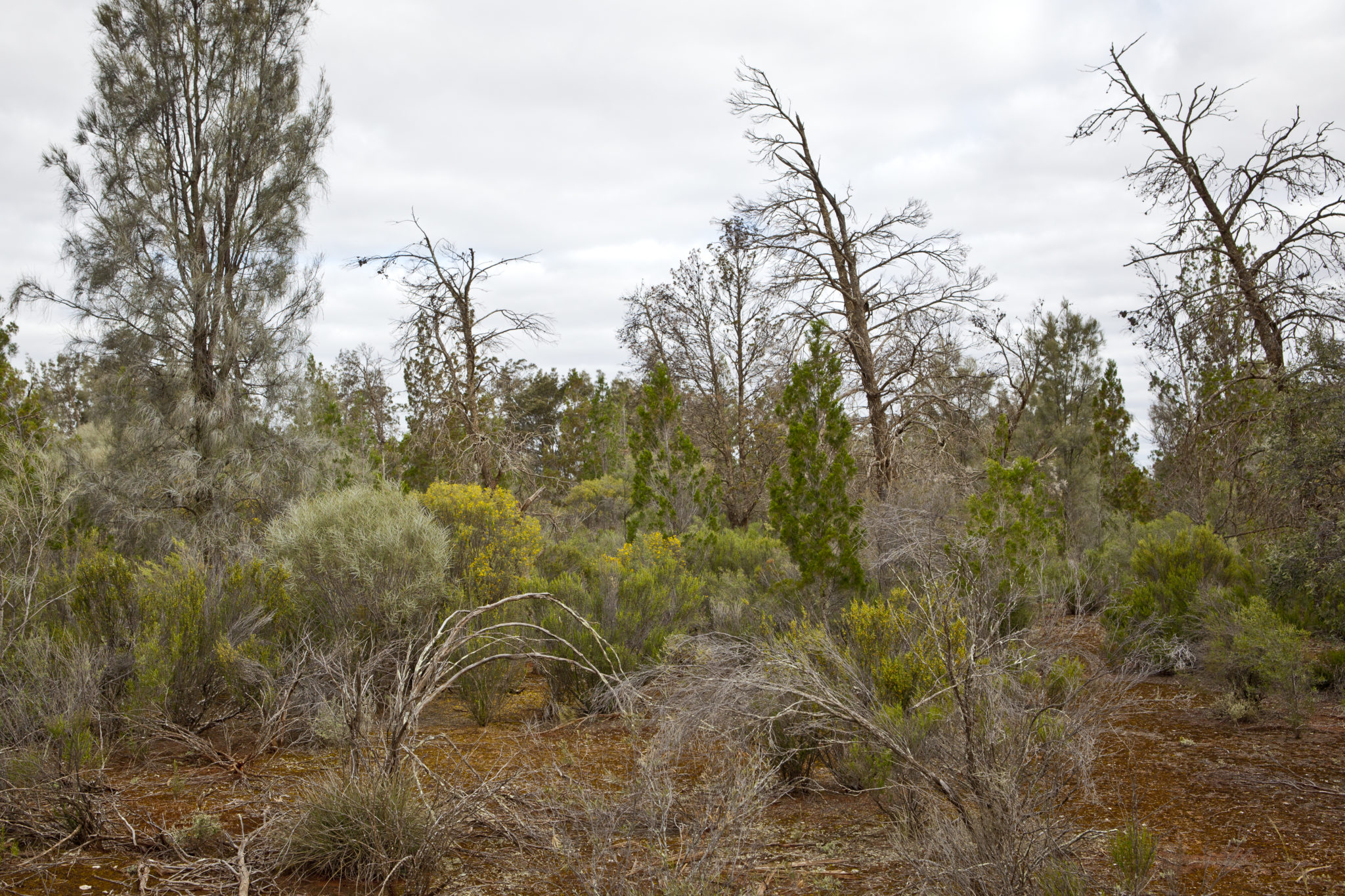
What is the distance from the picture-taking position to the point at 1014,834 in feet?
9.55

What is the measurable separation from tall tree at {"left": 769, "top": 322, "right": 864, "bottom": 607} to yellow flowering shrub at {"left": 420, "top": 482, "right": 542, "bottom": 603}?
3.16 metres

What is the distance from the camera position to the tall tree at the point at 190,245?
486 inches

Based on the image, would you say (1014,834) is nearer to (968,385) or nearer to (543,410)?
(968,385)

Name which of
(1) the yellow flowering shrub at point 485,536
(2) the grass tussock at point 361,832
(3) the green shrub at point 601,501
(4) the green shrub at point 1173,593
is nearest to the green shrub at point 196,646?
(1) the yellow flowering shrub at point 485,536

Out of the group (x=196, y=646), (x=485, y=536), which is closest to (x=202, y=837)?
(x=196, y=646)

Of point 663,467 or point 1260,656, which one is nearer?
point 1260,656

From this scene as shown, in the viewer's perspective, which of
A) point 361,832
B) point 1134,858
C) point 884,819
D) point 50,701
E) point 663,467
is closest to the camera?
point 1134,858

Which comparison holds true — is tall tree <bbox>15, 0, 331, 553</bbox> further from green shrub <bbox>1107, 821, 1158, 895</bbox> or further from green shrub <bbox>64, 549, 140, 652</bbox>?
green shrub <bbox>1107, 821, 1158, 895</bbox>

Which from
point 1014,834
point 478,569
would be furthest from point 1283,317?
point 478,569

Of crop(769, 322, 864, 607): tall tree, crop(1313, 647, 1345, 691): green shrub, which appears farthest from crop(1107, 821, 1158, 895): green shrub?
crop(1313, 647, 1345, 691): green shrub

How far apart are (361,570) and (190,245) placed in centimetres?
879

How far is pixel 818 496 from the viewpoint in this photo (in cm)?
769

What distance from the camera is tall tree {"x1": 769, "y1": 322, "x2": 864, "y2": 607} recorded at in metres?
7.67

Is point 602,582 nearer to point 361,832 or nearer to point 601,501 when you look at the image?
point 361,832
